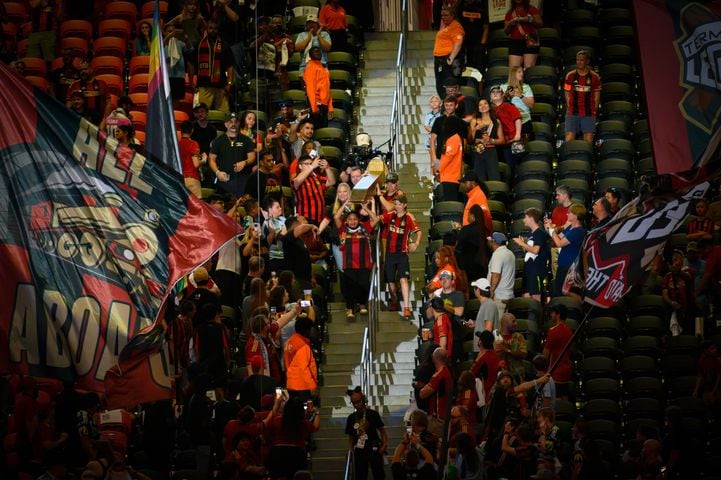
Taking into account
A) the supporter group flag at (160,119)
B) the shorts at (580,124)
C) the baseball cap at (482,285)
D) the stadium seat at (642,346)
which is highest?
the supporter group flag at (160,119)

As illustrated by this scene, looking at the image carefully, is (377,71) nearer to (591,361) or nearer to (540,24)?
(540,24)

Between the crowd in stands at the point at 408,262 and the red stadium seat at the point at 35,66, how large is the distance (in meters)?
0.06

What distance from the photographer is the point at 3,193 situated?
13.5 m

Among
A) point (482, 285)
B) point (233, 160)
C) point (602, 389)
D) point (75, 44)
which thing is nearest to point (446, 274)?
point (482, 285)

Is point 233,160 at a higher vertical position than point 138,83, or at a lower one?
lower

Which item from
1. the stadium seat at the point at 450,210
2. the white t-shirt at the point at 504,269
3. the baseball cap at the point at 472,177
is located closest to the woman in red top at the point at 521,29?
the stadium seat at the point at 450,210

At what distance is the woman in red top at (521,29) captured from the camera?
24.6 metres

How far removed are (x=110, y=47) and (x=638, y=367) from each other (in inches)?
422

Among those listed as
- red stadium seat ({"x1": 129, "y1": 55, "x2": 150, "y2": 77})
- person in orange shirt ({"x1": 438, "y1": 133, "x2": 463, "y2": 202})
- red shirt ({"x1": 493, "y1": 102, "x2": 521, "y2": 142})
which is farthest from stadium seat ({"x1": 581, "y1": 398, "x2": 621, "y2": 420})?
red stadium seat ({"x1": 129, "y1": 55, "x2": 150, "y2": 77})

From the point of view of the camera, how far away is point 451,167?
2230cm

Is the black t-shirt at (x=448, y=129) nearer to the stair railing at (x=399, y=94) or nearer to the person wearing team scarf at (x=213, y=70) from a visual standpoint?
the stair railing at (x=399, y=94)

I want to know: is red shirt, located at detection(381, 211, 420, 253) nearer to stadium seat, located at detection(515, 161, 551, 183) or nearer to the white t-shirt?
the white t-shirt

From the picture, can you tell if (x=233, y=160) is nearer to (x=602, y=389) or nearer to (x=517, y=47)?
(x=517, y=47)

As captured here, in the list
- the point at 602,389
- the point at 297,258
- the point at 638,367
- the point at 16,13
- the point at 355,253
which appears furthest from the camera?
the point at 16,13
